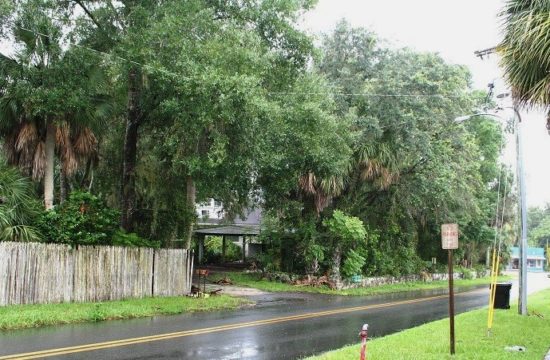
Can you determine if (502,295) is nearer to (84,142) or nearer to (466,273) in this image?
(84,142)

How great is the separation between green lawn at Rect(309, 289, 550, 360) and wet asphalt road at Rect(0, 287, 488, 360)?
1206 mm

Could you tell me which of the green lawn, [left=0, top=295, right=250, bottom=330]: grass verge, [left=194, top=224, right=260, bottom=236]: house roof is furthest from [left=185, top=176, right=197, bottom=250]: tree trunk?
[left=194, top=224, right=260, bottom=236]: house roof

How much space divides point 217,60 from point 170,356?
8.55 m

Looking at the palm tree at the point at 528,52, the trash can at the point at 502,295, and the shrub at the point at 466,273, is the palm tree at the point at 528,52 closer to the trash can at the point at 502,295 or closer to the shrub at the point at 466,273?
the trash can at the point at 502,295

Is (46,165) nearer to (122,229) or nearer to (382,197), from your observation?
(122,229)

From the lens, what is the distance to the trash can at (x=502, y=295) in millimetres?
17477

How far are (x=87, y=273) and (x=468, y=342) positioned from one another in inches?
429

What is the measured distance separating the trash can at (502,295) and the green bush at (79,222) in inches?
494

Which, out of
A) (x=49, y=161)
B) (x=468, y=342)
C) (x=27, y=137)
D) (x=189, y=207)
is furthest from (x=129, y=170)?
(x=468, y=342)

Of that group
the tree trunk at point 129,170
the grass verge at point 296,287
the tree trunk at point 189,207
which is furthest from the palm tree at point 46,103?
the grass verge at point 296,287

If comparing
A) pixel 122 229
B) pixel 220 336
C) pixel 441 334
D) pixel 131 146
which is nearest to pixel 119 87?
pixel 131 146

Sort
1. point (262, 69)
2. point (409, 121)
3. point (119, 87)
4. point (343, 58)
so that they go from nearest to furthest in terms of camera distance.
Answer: point (262, 69), point (119, 87), point (409, 121), point (343, 58)

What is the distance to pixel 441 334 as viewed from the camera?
12.3m

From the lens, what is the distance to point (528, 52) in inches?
384
